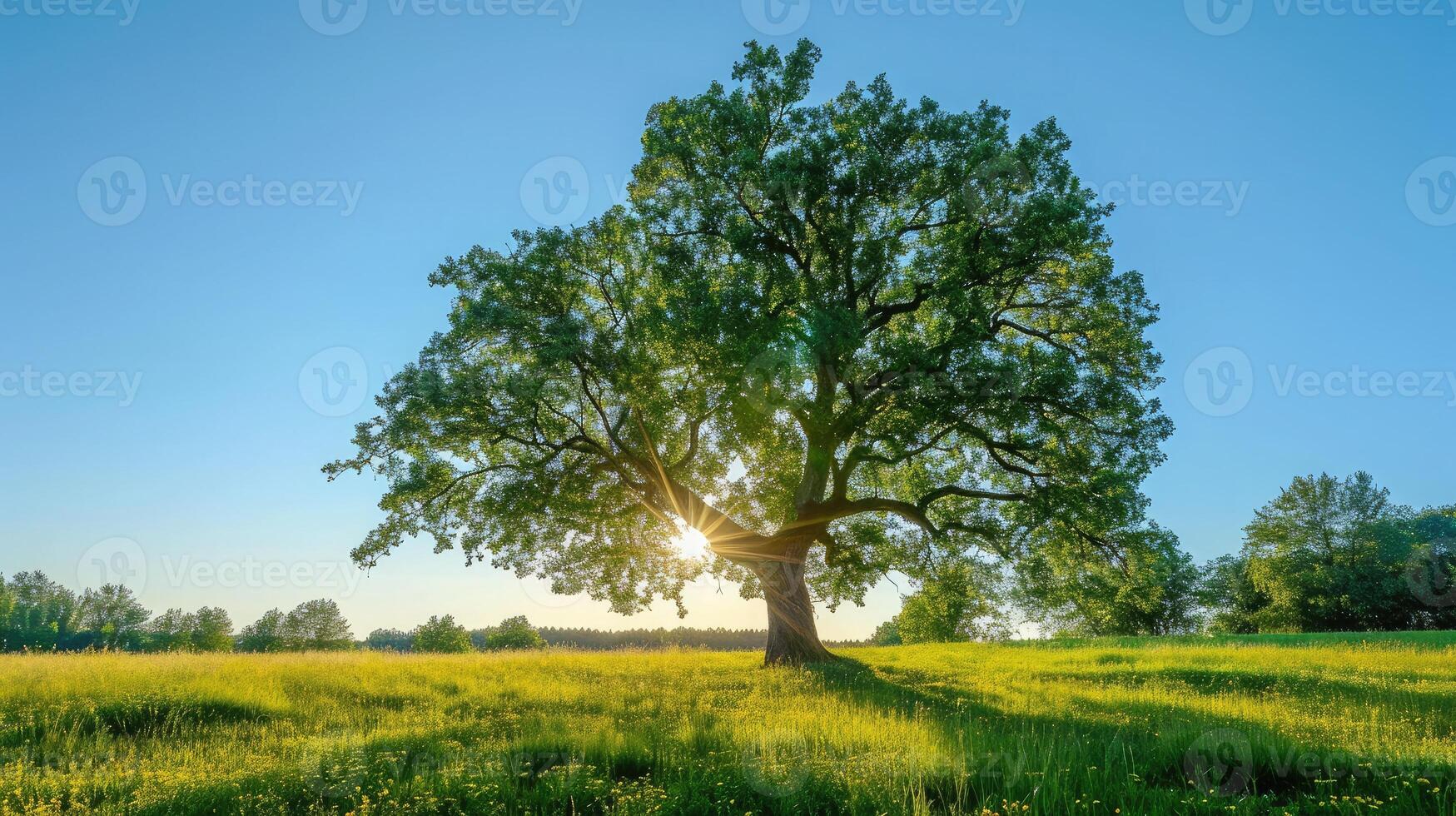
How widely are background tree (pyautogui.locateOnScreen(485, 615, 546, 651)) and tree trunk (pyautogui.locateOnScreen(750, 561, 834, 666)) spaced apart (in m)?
49.6

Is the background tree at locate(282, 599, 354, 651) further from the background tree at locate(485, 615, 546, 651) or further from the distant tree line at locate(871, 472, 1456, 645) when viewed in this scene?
the distant tree line at locate(871, 472, 1456, 645)

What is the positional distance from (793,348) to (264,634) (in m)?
94.6

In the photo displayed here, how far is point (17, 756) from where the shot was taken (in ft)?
33.2

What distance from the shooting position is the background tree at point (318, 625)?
88.4 metres

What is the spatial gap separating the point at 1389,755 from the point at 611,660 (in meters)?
21.7

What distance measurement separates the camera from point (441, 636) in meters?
70.2

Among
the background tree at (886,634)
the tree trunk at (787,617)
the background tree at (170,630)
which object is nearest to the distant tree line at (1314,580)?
the background tree at (886,634)

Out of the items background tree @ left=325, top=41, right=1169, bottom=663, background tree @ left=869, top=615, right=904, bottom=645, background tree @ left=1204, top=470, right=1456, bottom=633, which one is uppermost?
background tree @ left=325, top=41, right=1169, bottom=663

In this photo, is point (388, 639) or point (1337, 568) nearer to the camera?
point (1337, 568)

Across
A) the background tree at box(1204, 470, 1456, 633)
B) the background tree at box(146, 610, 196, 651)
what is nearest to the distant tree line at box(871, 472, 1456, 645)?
the background tree at box(1204, 470, 1456, 633)

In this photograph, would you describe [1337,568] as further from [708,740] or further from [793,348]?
[708,740]

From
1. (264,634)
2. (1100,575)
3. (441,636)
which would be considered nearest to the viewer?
(1100,575)

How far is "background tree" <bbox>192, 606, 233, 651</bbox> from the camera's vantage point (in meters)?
85.6

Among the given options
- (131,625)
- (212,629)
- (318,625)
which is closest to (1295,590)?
(318,625)
